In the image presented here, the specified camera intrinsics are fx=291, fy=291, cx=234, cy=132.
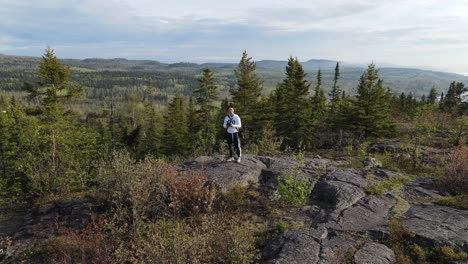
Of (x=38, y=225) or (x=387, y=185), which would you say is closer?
(x=38, y=225)

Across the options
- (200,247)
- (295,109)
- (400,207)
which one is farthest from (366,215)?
(295,109)

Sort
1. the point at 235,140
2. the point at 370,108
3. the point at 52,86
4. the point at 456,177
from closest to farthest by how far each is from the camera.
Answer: the point at 456,177
the point at 235,140
the point at 52,86
the point at 370,108

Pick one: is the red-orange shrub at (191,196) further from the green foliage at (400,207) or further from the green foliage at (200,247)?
the green foliage at (400,207)

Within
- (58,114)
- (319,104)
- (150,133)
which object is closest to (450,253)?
(58,114)

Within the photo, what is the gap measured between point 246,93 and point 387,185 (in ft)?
76.9

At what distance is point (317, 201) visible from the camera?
9.63m

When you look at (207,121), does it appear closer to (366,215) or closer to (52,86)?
(52,86)

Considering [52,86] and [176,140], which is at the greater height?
[52,86]

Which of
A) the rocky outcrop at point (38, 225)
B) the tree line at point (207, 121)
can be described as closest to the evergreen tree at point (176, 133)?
the tree line at point (207, 121)

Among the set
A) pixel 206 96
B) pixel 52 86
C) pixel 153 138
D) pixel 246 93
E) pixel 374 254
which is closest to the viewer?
pixel 374 254

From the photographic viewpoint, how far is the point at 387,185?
35.3ft

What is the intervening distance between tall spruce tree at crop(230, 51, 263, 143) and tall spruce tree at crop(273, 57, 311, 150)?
307cm

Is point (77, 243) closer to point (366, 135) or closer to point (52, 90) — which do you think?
point (52, 90)

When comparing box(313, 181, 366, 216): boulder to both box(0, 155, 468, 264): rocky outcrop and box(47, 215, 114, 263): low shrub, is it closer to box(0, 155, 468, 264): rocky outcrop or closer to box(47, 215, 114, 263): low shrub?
box(0, 155, 468, 264): rocky outcrop
